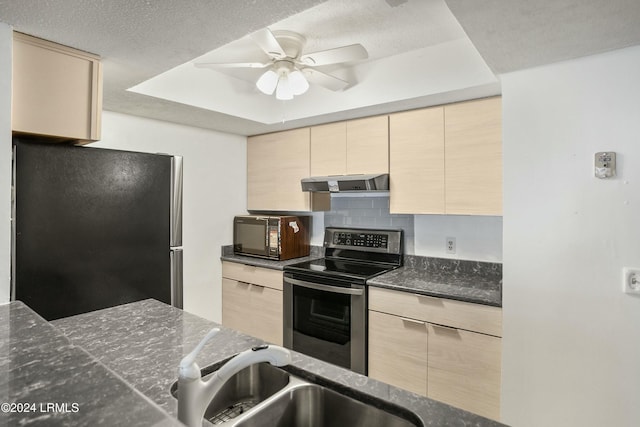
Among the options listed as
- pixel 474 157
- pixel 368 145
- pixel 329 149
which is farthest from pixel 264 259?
pixel 474 157

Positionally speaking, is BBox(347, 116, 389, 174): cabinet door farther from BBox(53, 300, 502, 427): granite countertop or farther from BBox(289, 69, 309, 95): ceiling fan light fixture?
BBox(53, 300, 502, 427): granite countertop

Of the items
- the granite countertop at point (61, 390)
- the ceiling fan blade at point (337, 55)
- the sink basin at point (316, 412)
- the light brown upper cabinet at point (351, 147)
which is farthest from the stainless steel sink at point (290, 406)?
the light brown upper cabinet at point (351, 147)

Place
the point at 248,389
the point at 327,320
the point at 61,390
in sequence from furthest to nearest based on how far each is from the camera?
the point at 327,320 < the point at 248,389 < the point at 61,390

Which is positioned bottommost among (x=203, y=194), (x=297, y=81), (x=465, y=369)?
(x=465, y=369)

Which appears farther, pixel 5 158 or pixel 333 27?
pixel 333 27

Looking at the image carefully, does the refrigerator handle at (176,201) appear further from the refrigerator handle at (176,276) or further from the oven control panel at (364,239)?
the oven control panel at (364,239)

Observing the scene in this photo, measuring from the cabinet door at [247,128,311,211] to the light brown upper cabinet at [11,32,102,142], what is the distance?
1644mm

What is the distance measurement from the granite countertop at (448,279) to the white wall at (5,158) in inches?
72.0

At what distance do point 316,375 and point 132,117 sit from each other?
2.46 m

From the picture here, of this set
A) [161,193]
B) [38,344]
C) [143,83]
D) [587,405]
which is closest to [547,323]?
[587,405]

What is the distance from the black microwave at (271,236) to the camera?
2955 millimetres

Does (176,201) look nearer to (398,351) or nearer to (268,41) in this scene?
(268,41)

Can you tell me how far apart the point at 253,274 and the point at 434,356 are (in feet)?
5.31

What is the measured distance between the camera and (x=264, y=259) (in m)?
3.01
